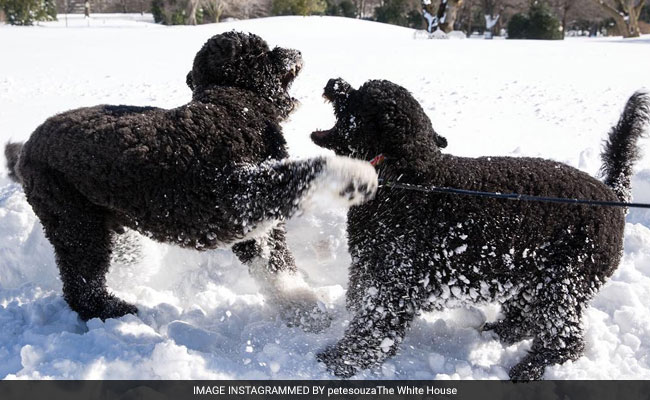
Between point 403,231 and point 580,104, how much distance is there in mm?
5951

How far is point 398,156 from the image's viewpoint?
2.74m

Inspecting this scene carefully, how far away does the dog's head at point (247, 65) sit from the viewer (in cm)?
293

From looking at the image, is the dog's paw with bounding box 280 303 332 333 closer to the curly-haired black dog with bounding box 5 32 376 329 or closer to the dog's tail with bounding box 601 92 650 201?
the curly-haired black dog with bounding box 5 32 376 329

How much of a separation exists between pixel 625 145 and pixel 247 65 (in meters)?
2.15

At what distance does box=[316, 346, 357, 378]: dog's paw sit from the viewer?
109 inches

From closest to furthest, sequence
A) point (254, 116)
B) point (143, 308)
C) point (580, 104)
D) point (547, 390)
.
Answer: point (547, 390) < point (254, 116) < point (143, 308) < point (580, 104)

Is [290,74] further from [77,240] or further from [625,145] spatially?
[625,145]

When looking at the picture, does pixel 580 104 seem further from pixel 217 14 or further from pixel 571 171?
pixel 217 14

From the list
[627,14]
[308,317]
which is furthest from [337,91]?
[627,14]

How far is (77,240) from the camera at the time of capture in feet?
10.00

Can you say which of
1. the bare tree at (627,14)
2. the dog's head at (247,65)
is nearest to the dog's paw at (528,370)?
the dog's head at (247,65)

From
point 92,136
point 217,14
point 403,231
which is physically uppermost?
point 217,14

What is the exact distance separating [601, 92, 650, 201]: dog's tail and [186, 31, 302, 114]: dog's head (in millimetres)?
1829

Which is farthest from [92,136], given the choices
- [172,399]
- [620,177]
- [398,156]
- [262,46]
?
[620,177]
